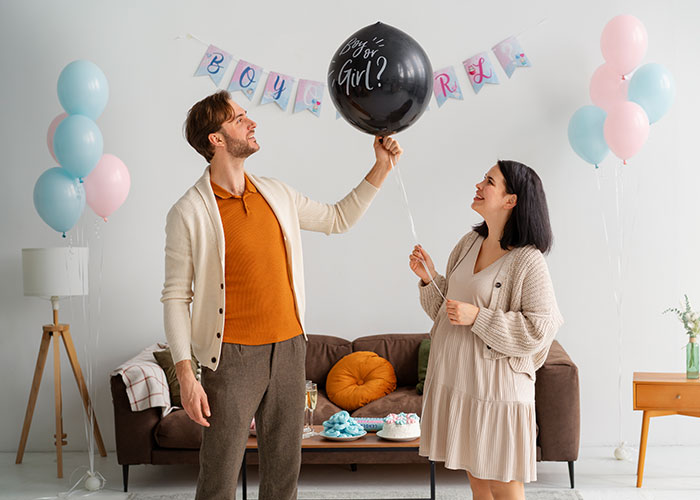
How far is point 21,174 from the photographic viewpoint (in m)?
4.35

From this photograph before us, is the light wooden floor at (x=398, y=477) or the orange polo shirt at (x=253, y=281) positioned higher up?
the orange polo shirt at (x=253, y=281)

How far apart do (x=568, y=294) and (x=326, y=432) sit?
1.78 metres

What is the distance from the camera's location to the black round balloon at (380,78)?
2043 millimetres

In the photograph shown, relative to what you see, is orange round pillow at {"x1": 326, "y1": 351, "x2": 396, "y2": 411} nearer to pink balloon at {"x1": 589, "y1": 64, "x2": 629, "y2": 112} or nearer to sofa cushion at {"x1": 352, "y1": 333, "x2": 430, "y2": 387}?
sofa cushion at {"x1": 352, "y1": 333, "x2": 430, "y2": 387}

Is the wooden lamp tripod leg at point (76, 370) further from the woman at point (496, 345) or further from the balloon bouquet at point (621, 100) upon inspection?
the balloon bouquet at point (621, 100)

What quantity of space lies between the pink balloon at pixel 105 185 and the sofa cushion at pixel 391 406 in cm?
160

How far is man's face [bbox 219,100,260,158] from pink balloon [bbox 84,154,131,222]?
1.72m

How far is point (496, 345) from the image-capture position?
7.15 feet

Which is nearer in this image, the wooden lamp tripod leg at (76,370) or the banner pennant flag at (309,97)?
the wooden lamp tripod leg at (76,370)

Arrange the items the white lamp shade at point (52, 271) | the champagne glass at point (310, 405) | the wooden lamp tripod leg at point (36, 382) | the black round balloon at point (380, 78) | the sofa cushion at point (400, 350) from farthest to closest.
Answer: the sofa cushion at point (400, 350), the wooden lamp tripod leg at point (36, 382), the white lamp shade at point (52, 271), the champagne glass at point (310, 405), the black round balloon at point (380, 78)

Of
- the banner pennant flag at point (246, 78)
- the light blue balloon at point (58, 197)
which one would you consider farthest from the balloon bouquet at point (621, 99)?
the light blue balloon at point (58, 197)

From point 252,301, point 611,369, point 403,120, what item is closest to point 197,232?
point 252,301

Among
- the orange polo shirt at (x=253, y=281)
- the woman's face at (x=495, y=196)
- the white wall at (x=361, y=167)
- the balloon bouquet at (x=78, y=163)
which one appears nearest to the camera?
the orange polo shirt at (x=253, y=281)

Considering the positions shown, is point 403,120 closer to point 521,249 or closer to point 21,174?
point 521,249
